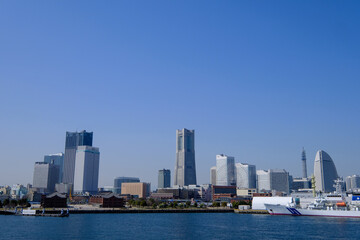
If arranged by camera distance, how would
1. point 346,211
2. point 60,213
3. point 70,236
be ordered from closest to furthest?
point 70,236
point 346,211
point 60,213

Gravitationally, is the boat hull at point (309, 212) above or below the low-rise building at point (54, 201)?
below

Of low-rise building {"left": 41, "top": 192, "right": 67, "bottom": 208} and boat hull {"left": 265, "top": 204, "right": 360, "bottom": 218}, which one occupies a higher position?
low-rise building {"left": 41, "top": 192, "right": 67, "bottom": 208}

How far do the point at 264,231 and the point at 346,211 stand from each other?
44.9m

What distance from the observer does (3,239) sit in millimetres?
56219

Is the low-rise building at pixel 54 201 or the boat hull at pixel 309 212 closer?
the boat hull at pixel 309 212

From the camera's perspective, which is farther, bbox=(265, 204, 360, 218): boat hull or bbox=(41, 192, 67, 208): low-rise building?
bbox=(41, 192, 67, 208): low-rise building

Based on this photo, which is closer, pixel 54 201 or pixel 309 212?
pixel 309 212

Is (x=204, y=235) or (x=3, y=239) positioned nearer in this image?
(x=3, y=239)

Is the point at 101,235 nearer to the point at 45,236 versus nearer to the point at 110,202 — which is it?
the point at 45,236

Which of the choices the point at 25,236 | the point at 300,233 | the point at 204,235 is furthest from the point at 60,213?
the point at 300,233

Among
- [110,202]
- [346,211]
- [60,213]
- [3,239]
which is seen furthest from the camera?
[110,202]

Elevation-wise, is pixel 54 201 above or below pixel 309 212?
above

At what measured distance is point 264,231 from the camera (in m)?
69.1

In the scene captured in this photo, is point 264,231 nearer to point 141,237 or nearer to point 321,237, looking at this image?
point 321,237
